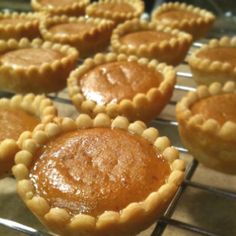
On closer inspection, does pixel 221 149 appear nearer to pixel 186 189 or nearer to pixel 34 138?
pixel 186 189

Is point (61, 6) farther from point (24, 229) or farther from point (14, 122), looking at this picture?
point (24, 229)

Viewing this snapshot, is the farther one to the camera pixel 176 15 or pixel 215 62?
pixel 176 15

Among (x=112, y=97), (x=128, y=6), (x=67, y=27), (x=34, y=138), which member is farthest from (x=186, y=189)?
(x=128, y=6)

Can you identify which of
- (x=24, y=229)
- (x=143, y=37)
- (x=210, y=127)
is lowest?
(x=24, y=229)

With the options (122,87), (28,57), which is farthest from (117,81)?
(28,57)

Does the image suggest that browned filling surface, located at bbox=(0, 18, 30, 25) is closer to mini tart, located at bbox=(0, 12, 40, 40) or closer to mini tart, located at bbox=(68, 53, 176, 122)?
mini tart, located at bbox=(0, 12, 40, 40)

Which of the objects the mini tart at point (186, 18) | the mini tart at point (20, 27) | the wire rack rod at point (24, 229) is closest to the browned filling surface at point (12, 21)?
the mini tart at point (20, 27)

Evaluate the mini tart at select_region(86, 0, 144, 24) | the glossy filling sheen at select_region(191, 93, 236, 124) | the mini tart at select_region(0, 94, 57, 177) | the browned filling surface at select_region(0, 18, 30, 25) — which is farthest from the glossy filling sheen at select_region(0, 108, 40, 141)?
the mini tart at select_region(86, 0, 144, 24)
